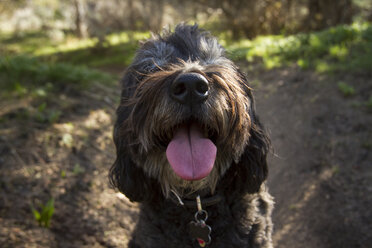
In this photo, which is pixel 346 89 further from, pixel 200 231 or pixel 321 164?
pixel 200 231

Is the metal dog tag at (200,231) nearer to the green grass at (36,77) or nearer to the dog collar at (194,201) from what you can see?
the dog collar at (194,201)

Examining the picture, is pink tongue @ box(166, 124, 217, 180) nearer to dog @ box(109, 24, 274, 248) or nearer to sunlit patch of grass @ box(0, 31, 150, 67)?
dog @ box(109, 24, 274, 248)

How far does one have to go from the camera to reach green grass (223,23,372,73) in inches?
257

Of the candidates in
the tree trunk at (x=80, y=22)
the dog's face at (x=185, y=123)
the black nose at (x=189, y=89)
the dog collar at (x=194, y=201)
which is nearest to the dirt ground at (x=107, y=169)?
the dog's face at (x=185, y=123)

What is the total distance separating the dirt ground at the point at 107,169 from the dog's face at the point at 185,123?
115 cm

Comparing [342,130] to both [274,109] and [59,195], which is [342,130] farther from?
[59,195]

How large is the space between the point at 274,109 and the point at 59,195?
4220mm

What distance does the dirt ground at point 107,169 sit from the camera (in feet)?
11.9

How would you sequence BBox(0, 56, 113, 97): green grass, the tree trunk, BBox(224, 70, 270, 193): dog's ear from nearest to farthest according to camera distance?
BBox(224, 70, 270, 193): dog's ear
BBox(0, 56, 113, 97): green grass
the tree trunk

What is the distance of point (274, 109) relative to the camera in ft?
20.8

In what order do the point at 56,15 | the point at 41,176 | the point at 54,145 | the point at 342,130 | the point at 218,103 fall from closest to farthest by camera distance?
the point at 218,103 → the point at 41,176 → the point at 54,145 → the point at 342,130 → the point at 56,15

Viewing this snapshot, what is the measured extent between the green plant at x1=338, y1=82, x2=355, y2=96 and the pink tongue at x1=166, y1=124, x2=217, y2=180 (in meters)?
4.18

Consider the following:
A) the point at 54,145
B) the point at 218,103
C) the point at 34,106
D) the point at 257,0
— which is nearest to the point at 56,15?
the point at 257,0

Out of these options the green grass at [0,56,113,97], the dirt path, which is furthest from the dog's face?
the green grass at [0,56,113,97]
